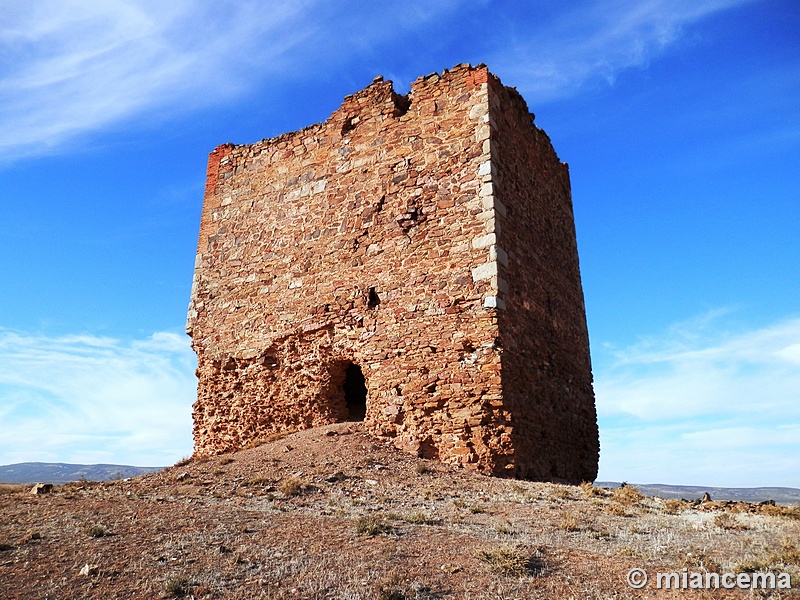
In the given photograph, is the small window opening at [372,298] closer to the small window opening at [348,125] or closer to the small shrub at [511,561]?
the small window opening at [348,125]

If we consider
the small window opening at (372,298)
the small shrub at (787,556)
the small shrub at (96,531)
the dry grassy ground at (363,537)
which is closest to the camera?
the dry grassy ground at (363,537)

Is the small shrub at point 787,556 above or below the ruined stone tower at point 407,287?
below

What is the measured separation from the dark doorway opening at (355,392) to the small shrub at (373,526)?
5.43m

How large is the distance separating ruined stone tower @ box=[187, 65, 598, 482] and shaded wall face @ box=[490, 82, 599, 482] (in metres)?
0.05

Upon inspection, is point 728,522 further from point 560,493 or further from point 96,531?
point 96,531

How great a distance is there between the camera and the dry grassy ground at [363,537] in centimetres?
426

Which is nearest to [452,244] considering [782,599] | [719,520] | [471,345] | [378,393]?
[471,345]

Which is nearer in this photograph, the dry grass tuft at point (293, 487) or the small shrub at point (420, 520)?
the small shrub at point (420, 520)

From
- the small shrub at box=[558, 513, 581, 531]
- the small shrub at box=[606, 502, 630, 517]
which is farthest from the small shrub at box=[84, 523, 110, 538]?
the small shrub at box=[606, 502, 630, 517]

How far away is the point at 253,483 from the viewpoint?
24.8ft

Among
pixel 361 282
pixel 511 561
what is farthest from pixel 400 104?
pixel 511 561

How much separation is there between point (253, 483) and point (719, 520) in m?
5.22

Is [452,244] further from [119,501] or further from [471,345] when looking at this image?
[119,501]

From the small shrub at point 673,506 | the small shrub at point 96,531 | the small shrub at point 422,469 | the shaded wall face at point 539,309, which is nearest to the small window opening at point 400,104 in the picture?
the shaded wall face at point 539,309
